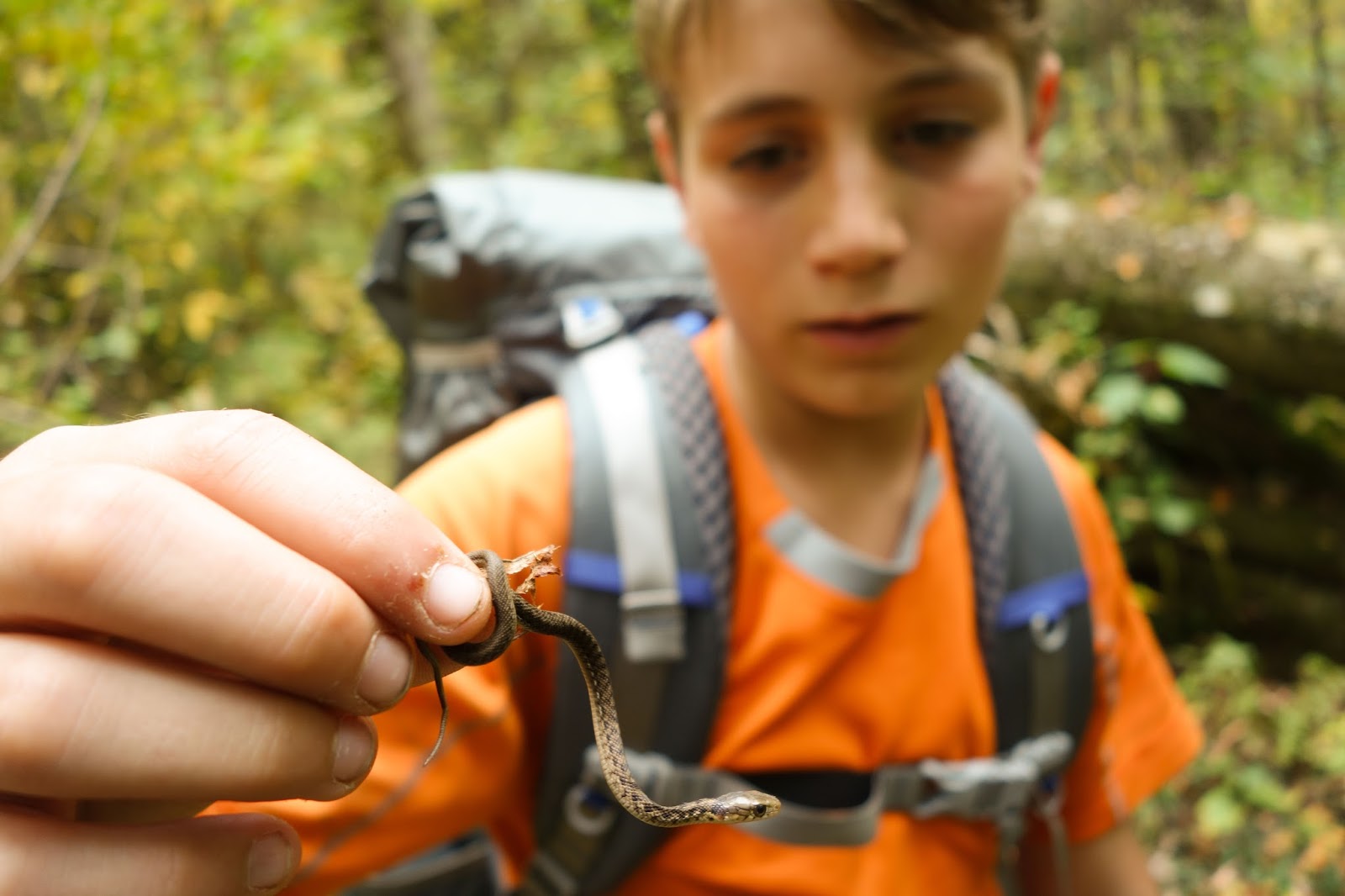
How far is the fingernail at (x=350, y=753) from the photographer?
3.04 feet

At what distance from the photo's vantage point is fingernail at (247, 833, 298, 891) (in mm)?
936

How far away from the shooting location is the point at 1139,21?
8602 millimetres

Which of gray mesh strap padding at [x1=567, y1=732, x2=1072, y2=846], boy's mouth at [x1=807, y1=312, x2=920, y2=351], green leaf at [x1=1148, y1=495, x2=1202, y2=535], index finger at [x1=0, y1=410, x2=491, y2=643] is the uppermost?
index finger at [x1=0, y1=410, x2=491, y2=643]

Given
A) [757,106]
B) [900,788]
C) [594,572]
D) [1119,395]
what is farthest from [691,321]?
[1119,395]

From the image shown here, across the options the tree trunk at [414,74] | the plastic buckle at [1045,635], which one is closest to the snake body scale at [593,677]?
the plastic buckle at [1045,635]

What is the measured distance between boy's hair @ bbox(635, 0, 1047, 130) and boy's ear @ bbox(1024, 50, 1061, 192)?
106 mm

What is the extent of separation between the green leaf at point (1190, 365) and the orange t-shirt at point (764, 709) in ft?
9.45

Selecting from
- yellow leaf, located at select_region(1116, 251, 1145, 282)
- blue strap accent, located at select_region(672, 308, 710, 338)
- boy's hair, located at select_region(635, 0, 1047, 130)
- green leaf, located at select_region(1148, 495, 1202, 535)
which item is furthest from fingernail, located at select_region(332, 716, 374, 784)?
yellow leaf, located at select_region(1116, 251, 1145, 282)

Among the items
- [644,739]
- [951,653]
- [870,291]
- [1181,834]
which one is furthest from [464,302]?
[1181,834]

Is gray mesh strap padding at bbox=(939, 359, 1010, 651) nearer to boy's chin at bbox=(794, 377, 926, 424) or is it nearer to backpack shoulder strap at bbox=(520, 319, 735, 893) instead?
boy's chin at bbox=(794, 377, 926, 424)

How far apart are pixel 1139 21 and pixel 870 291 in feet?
29.0

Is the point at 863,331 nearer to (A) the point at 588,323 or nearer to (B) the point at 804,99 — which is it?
(B) the point at 804,99

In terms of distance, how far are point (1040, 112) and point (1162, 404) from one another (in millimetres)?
2886

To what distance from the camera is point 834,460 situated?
241 cm
